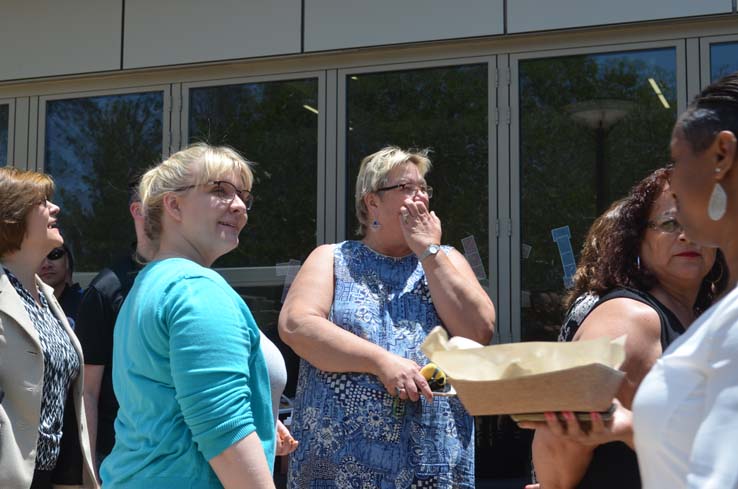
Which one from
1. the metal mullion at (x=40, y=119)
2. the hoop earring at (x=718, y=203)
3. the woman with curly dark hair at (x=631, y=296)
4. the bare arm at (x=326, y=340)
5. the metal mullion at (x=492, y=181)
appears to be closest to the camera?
the hoop earring at (x=718, y=203)

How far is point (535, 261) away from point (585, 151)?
26.7 inches

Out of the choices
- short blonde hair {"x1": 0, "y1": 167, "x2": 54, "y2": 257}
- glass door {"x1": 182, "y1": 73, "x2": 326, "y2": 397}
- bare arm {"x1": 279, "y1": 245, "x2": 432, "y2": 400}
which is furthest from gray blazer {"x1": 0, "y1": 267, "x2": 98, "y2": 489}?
glass door {"x1": 182, "y1": 73, "x2": 326, "y2": 397}

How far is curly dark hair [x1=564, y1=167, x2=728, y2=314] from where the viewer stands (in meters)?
2.82

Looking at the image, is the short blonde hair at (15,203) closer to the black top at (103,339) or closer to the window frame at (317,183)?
the black top at (103,339)

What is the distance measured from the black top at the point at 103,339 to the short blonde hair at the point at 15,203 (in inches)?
16.3

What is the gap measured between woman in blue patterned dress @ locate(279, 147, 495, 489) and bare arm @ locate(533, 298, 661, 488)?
97cm

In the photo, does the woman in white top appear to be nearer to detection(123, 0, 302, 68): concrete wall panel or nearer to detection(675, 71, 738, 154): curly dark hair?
detection(675, 71, 738, 154): curly dark hair

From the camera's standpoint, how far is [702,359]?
1585 millimetres

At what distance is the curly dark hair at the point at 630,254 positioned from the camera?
282 cm

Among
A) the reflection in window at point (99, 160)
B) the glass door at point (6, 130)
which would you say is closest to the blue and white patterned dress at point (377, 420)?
the reflection in window at point (99, 160)

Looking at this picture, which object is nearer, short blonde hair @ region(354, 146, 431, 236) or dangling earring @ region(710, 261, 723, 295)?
dangling earring @ region(710, 261, 723, 295)

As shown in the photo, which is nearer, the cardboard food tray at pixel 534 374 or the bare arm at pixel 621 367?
the cardboard food tray at pixel 534 374

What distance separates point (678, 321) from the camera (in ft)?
8.82

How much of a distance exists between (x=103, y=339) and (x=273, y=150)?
7.26 ft
